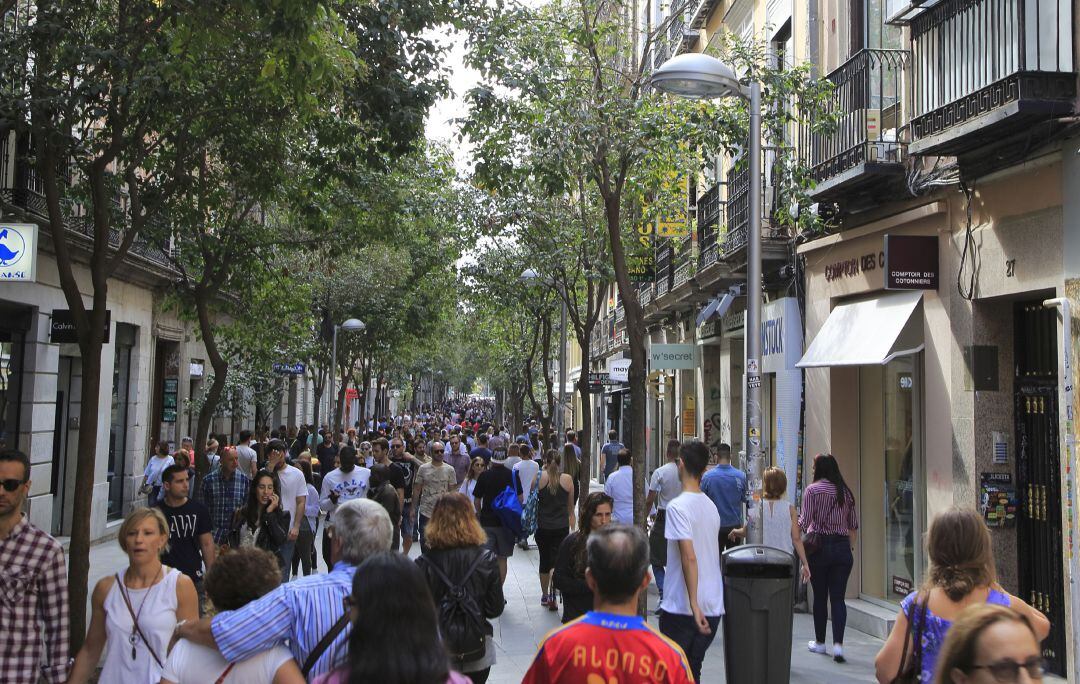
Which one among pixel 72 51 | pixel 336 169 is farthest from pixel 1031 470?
pixel 72 51

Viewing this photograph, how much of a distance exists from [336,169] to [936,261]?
698 cm

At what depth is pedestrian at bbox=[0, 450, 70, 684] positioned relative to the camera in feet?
17.4

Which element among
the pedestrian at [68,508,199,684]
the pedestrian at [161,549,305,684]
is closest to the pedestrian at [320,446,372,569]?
the pedestrian at [68,508,199,684]

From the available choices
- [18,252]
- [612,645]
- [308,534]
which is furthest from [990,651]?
[18,252]

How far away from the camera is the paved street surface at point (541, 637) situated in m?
9.23

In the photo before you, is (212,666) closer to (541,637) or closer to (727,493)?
(541,637)

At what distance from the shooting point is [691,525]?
6.68 metres

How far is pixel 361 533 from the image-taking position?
472 cm

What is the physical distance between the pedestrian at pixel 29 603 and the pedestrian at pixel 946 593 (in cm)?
397

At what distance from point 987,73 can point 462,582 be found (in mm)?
6551

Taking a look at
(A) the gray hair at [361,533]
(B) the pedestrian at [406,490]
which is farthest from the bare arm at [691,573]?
(B) the pedestrian at [406,490]

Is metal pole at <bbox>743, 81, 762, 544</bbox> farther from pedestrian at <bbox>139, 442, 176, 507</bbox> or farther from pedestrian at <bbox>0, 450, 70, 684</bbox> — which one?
pedestrian at <bbox>139, 442, 176, 507</bbox>

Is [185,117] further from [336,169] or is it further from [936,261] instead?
[936,261]

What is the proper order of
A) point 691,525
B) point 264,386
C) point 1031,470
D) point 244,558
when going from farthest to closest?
1. point 264,386
2. point 1031,470
3. point 691,525
4. point 244,558
